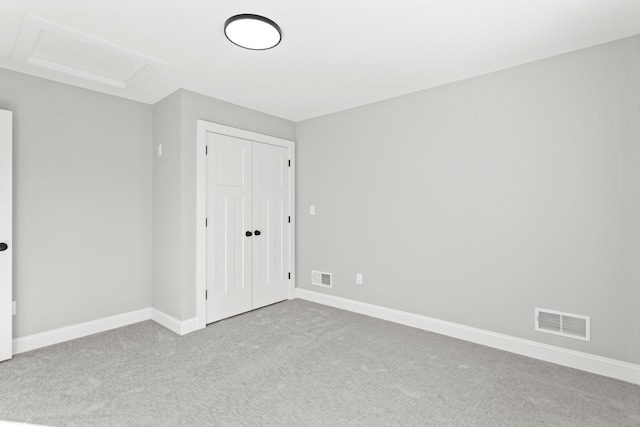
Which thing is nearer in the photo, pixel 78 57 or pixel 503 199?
pixel 78 57

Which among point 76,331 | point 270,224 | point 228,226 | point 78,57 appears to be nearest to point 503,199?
point 270,224

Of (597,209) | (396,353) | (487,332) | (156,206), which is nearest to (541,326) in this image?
(487,332)

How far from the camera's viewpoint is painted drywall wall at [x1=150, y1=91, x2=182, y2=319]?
3.30 m

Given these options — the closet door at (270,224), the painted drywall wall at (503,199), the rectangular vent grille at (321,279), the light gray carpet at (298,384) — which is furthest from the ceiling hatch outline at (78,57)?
the rectangular vent grille at (321,279)

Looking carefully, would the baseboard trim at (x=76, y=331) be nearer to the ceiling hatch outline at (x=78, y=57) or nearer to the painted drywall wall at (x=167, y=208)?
the painted drywall wall at (x=167, y=208)

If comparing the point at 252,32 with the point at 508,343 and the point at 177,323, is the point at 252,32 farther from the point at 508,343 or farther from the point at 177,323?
the point at 508,343

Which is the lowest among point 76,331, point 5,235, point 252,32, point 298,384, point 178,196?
point 298,384

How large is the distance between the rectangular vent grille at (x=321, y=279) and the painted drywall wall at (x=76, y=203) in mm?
1953

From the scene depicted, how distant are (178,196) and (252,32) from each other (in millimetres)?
1778

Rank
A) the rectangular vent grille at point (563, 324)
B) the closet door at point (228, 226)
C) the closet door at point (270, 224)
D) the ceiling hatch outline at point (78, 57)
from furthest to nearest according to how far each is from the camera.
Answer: the closet door at point (270, 224) → the closet door at point (228, 226) → the rectangular vent grille at point (563, 324) → the ceiling hatch outline at point (78, 57)

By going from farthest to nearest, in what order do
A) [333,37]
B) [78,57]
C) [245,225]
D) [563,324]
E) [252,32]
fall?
[245,225]
[78,57]
[563,324]
[333,37]
[252,32]

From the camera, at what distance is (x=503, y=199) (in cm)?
289

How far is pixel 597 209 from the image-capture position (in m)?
2.47

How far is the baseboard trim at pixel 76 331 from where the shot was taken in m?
2.82
